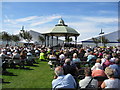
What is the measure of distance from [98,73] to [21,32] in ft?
170

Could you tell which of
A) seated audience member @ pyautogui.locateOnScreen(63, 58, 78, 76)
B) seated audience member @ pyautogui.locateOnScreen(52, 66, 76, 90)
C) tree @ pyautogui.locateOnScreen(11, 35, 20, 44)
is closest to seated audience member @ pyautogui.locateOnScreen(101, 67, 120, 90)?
seated audience member @ pyautogui.locateOnScreen(52, 66, 76, 90)

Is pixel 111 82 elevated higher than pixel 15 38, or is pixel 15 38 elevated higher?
pixel 15 38

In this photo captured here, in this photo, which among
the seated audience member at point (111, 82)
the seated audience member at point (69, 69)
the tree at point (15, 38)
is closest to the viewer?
the seated audience member at point (111, 82)

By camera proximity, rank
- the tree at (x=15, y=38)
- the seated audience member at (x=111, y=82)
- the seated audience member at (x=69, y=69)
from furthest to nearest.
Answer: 1. the tree at (x=15, y=38)
2. the seated audience member at (x=69, y=69)
3. the seated audience member at (x=111, y=82)

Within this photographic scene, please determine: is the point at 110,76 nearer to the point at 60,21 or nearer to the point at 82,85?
the point at 82,85

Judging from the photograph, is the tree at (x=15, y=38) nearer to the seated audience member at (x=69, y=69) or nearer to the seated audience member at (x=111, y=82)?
the seated audience member at (x=69, y=69)

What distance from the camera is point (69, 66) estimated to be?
22.2 ft

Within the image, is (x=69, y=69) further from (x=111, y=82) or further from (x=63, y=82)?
(x=111, y=82)

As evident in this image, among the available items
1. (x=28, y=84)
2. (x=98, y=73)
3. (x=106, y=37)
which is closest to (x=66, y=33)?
(x=28, y=84)

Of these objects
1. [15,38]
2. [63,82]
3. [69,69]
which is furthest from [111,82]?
[15,38]

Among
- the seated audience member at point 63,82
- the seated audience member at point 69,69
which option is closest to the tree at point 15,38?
the seated audience member at point 69,69

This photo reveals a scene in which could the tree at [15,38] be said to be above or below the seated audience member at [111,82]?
above

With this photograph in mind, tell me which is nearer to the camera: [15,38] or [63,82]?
[63,82]

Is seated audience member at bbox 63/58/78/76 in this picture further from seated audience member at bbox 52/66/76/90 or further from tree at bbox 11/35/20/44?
tree at bbox 11/35/20/44
